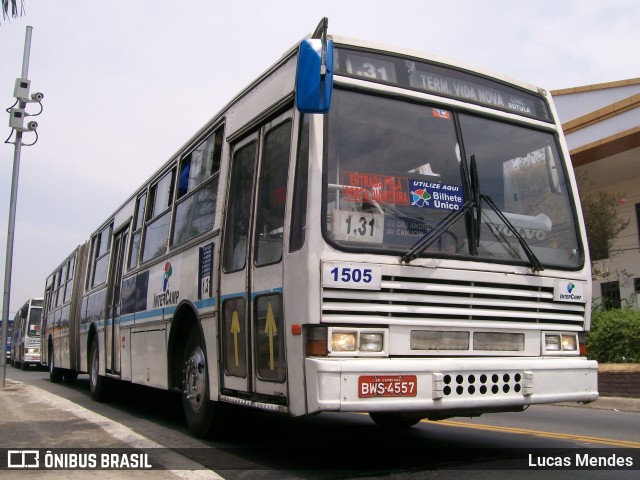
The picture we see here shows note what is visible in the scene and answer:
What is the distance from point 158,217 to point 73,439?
3.11m

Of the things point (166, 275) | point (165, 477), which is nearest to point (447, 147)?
point (165, 477)

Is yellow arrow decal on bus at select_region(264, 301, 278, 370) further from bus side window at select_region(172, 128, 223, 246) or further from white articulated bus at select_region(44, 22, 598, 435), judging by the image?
bus side window at select_region(172, 128, 223, 246)

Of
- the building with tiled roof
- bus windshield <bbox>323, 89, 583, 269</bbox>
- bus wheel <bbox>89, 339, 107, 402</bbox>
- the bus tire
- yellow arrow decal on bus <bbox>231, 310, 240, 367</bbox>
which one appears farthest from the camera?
the building with tiled roof

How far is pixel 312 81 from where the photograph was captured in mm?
4371

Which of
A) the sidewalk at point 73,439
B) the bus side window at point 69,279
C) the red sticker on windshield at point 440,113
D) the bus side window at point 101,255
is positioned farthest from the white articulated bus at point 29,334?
the red sticker on windshield at point 440,113

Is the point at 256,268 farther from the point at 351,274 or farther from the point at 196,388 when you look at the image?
the point at 196,388

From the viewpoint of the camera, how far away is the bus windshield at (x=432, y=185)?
489cm

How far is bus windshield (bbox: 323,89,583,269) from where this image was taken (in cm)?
489

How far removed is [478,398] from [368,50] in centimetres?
279

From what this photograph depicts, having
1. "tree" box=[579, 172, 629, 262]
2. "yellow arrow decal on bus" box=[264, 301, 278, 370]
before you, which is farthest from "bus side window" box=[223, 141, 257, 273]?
"tree" box=[579, 172, 629, 262]

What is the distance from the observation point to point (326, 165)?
4.84 m

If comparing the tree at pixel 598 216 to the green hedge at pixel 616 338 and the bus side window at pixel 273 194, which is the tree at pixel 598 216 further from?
the bus side window at pixel 273 194

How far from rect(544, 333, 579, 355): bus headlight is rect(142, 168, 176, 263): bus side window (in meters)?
4.58

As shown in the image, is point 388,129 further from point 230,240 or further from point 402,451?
point 402,451
